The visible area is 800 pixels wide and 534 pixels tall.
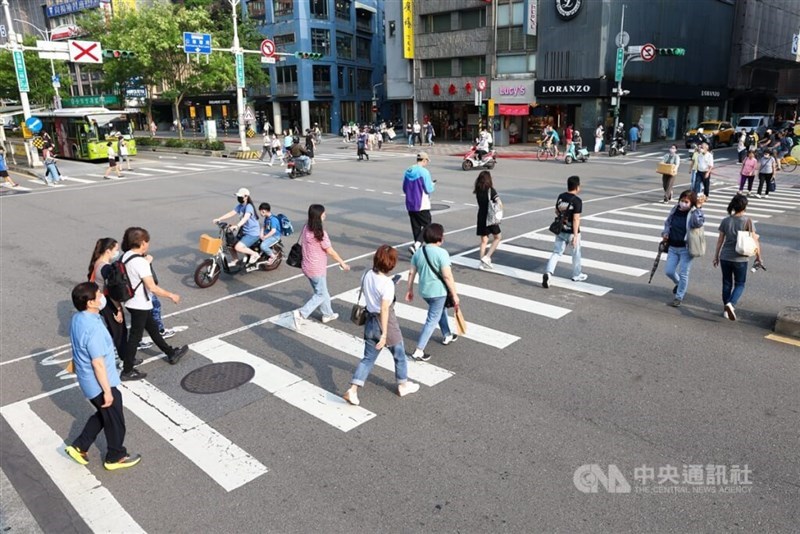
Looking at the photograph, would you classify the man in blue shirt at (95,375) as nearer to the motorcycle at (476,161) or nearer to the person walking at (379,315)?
the person walking at (379,315)

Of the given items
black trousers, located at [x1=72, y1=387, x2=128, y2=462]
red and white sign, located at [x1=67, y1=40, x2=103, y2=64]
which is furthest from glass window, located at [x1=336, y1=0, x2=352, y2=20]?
black trousers, located at [x1=72, y1=387, x2=128, y2=462]

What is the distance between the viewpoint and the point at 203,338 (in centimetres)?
826

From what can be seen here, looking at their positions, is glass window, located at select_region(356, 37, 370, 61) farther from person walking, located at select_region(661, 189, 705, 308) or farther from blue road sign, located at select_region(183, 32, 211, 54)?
person walking, located at select_region(661, 189, 705, 308)

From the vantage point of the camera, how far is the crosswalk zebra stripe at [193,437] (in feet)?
17.0

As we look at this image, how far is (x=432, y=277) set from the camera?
6.94 metres

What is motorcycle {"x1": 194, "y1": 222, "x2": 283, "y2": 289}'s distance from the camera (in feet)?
33.6

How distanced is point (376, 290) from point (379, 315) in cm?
26

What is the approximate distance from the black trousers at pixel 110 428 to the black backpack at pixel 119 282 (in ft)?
5.66

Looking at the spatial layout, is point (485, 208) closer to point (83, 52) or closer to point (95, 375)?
point (95, 375)

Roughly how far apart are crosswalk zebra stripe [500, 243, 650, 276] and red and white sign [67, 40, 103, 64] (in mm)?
23861

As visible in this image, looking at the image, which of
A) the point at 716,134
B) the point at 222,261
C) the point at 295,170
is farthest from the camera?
the point at 716,134

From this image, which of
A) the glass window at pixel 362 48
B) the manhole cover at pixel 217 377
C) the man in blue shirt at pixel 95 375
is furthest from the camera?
the glass window at pixel 362 48

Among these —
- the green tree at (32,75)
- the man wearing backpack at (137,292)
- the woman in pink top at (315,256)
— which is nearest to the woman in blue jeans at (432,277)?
the woman in pink top at (315,256)

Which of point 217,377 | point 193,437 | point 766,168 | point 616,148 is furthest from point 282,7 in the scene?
point 193,437
